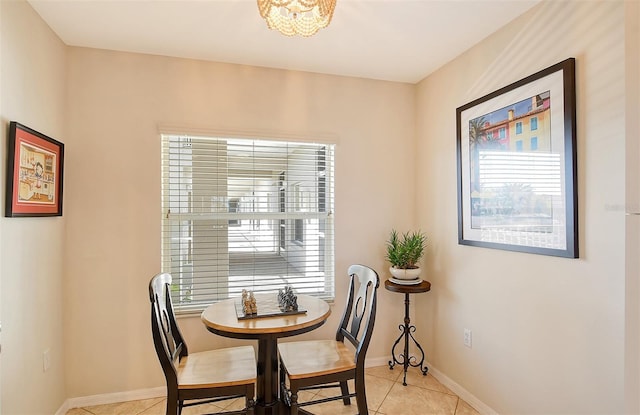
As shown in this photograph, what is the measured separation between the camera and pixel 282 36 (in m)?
2.31

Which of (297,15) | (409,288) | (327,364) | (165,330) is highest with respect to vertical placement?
(297,15)

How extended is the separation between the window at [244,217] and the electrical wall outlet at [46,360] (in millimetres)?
789

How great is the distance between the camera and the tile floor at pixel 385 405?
2348mm

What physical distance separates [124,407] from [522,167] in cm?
299

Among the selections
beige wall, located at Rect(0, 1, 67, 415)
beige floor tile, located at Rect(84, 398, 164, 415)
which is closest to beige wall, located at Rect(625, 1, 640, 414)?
beige wall, located at Rect(0, 1, 67, 415)

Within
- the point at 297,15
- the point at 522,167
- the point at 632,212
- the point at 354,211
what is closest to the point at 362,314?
the point at 354,211

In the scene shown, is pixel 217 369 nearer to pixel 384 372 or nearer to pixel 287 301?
pixel 287 301

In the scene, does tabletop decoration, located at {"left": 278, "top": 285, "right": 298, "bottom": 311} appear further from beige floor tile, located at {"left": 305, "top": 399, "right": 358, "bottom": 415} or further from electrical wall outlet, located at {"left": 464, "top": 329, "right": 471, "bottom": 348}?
electrical wall outlet, located at {"left": 464, "top": 329, "right": 471, "bottom": 348}

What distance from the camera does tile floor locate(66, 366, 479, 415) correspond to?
235 cm

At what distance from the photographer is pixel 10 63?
5.83ft

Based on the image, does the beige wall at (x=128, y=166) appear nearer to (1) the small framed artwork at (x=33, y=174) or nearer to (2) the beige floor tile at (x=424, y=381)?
(1) the small framed artwork at (x=33, y=174)

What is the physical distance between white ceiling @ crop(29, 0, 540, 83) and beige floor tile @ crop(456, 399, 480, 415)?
2.48 metres

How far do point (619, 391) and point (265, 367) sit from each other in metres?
1.72

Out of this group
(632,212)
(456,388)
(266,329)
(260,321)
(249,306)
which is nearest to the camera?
(632,212)
